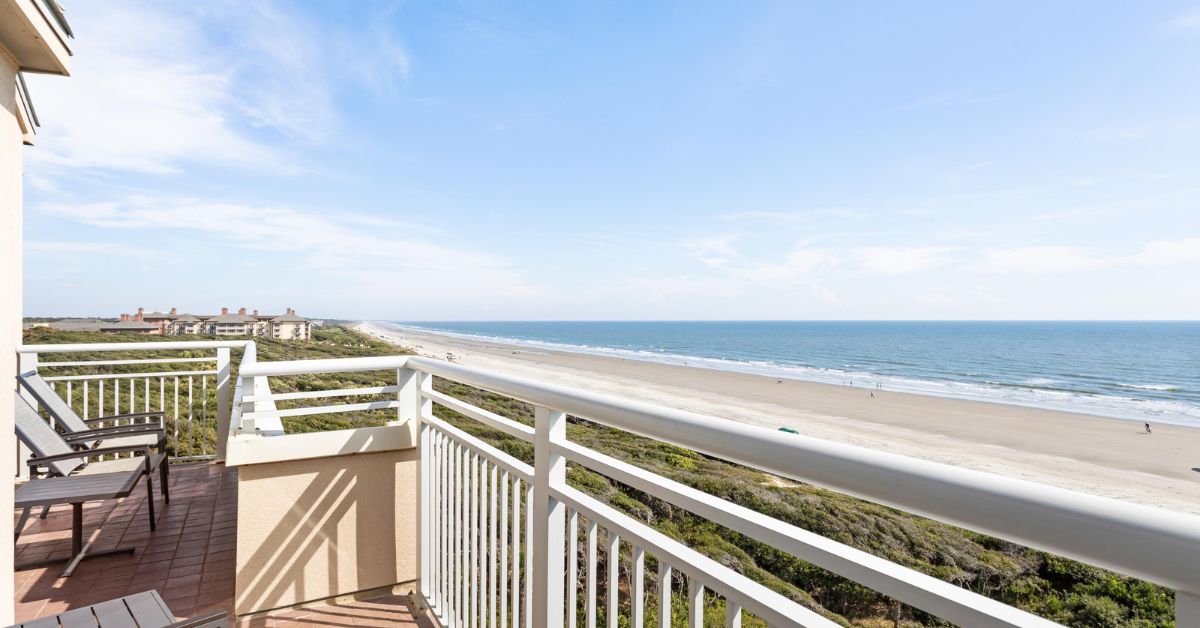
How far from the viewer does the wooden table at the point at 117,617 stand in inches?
70.7

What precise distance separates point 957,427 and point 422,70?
21.7 m

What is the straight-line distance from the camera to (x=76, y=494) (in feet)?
10.5

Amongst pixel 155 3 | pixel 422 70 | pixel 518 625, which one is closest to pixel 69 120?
pixel 155 3

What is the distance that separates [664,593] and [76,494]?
3.66 meters

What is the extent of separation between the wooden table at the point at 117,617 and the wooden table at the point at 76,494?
5.46 ft

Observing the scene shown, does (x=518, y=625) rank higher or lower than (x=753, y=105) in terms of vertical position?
lower

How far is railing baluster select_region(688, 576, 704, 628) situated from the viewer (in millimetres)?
1056

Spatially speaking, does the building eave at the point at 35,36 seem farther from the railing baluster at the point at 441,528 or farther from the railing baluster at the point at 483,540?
the railing baluster at the point at 483,540

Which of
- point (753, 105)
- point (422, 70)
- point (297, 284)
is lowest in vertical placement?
point (297, 284)

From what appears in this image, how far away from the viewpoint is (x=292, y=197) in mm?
19328

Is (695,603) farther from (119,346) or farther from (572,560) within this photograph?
(119,346)

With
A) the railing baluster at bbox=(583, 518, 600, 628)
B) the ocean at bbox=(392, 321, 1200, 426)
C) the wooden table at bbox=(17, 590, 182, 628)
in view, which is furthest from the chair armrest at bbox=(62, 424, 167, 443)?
the ocean at bbox=(392, 321, 1200, 426)

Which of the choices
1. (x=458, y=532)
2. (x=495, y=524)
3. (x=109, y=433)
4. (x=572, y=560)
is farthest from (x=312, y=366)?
(x=109, y=433)

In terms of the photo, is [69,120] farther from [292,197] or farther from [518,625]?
[292,197]
